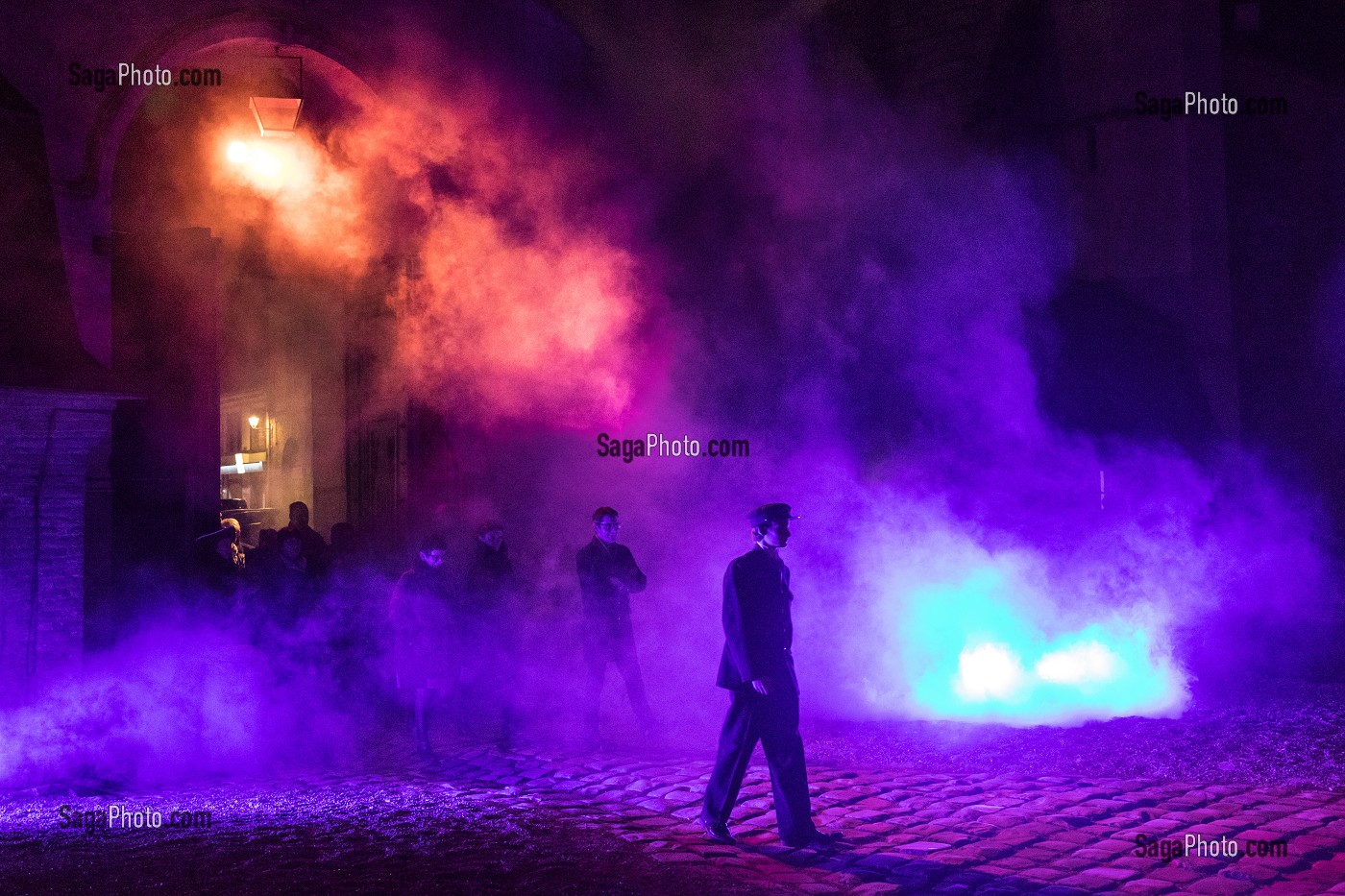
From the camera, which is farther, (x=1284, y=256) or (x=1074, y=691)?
(x=1284, y=256)

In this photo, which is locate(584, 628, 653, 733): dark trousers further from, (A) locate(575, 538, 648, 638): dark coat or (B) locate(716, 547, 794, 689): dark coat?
(B) locate(716, 547, 794, 689): dark coat

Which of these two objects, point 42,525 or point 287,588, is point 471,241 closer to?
point 287,588

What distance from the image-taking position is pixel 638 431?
1227 centimetres

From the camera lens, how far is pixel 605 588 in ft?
28.9

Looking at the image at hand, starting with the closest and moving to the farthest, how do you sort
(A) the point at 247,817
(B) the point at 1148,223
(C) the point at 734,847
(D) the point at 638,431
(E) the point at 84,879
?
(E) the point at 84,879 → (C) the point at 734,847 → (A) the point at 247,817 → (B) the point at 1148,223 → (D) the point at 638,431

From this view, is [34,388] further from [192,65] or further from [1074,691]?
[1074,691]

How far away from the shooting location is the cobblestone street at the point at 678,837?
5.12 m

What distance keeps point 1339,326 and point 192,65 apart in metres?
10.9

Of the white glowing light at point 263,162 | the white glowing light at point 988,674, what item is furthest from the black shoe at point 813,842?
the white glowing light at point 263,162

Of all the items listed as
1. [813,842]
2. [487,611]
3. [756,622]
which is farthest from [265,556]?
[813,842]

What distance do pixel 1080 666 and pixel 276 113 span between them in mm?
8356

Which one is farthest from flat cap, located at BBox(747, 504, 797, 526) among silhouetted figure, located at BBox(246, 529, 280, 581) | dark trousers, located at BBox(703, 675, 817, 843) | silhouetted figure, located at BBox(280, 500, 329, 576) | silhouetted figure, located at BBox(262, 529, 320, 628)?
silhouetted figure, located at BBox(280, 500, 329, 576)

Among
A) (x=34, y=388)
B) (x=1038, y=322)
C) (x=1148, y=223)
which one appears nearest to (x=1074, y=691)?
(x=1038, y=322)

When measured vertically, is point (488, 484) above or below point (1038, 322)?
below
